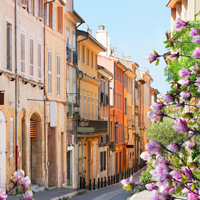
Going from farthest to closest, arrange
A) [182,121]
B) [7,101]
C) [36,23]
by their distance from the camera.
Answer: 1. [36,23]
2. [7,101]
3. [182,121]

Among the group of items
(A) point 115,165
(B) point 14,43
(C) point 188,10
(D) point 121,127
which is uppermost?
(C) point 188,10

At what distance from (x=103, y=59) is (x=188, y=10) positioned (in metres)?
27.8

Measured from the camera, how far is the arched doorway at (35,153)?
25125 millimetres

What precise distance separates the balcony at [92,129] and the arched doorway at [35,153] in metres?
8.23

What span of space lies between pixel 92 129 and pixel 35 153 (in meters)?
9.59

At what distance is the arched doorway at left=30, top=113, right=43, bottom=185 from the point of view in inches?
989

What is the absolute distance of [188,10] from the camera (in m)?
25.2

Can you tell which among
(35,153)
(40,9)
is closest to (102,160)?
(35,153)

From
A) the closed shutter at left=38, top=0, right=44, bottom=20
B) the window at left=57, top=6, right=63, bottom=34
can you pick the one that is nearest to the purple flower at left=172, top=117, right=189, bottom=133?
the closed shutter at left=38, top=0, right=44, bottom=20

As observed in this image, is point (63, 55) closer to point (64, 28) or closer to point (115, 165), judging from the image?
point (64, 28)

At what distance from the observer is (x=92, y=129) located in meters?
34.5

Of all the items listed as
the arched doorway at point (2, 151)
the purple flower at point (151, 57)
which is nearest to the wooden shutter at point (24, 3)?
the arched doorway at point (2, 151)

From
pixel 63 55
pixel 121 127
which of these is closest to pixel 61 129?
pixel 63 55

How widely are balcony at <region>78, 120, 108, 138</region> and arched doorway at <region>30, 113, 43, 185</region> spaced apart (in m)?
8.23
